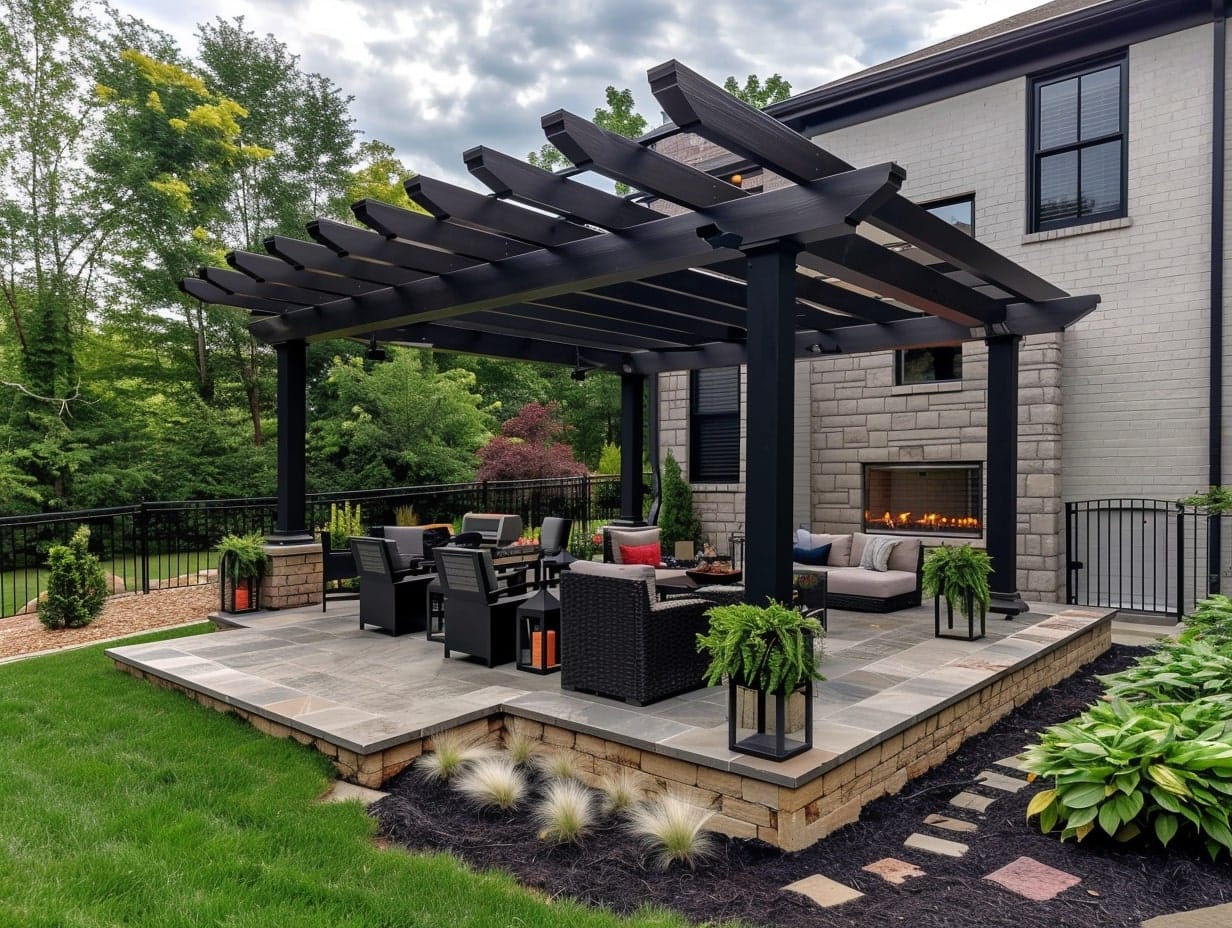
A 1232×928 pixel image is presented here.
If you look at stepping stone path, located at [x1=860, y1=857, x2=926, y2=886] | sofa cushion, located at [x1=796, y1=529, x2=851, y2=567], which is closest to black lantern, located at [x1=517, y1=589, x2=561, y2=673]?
stepping stone path, located at [x1=860, y1=857, x2=926, y2=886]

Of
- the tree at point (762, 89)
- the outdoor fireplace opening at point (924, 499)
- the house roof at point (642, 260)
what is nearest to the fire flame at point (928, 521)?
the outdoor fireplace opening at point (924, 499)

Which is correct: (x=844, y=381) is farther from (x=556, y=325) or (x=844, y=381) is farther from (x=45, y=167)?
(x=45, y=167)

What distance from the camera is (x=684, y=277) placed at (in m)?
5.79

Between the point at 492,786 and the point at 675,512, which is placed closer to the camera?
the point at 492,786

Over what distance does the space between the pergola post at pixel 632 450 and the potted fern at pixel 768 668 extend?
597 cm

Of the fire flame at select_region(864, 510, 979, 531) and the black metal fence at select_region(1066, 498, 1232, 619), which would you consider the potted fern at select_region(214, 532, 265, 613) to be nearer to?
the fire flame at select_region(864, 510, 979, 531)

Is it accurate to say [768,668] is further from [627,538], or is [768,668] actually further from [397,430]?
[397,430]

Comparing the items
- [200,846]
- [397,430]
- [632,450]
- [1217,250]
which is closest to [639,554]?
[632,450]

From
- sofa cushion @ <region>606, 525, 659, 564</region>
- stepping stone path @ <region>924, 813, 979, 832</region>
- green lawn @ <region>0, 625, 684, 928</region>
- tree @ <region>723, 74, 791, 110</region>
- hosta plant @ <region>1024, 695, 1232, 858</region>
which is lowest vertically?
stepping stone path @ <region>924, 813, 979, 832</region>

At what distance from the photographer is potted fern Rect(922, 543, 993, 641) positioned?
5871mm

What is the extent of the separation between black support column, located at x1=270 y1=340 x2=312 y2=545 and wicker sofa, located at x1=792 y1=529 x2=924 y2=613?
15.6 ft

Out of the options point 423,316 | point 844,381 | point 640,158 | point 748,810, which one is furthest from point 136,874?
point 844,381

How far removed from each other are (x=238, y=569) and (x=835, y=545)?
585cm

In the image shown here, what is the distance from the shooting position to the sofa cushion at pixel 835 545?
8.30m
